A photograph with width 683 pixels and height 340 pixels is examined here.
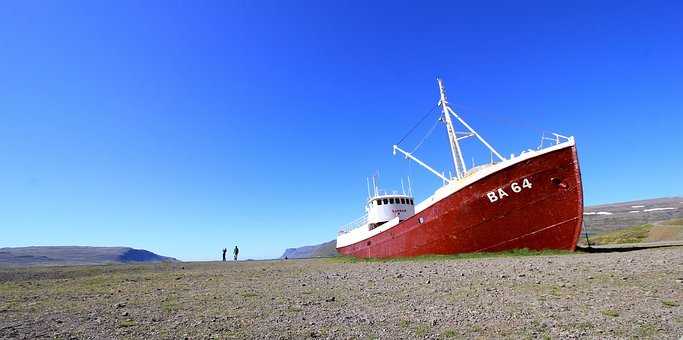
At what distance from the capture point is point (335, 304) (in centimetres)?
1070

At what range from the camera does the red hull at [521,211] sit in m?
24.5

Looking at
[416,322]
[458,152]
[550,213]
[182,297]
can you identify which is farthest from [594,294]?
[458,152]

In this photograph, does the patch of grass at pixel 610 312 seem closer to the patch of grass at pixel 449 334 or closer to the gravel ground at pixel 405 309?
the gravel ground at pixel 405 309

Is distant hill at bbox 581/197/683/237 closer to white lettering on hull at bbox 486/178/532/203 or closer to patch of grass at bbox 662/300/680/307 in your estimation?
white lettering on hull at bbox 486/178/532/203

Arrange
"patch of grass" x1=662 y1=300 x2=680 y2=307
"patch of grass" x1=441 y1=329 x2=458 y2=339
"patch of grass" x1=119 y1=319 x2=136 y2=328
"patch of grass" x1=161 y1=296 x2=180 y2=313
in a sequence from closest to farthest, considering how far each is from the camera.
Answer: "patch of grass" x1=441 y1=329 x2=458 y2=339 → "patch of grass" x1=662 y1=300 x2=680 y2=307 → "patch of grass" x1=119 y1=319 x2=136 y2=328 → "patch of grass" x1=161 y1=296 x2=180 y2=313

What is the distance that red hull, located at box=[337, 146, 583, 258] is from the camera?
24453mm

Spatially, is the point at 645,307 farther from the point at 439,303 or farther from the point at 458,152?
the point at 458,152

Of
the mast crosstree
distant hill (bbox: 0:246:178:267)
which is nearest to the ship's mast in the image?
the mast crosstree

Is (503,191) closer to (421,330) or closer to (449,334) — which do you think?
(421,330)

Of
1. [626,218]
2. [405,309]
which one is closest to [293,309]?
[405,309]

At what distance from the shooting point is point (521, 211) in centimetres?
2522

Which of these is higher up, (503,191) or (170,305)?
(503,191)

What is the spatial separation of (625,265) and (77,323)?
55.8 feet

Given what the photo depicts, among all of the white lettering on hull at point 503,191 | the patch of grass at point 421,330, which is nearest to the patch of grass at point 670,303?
the patch of grass at point 421,330
